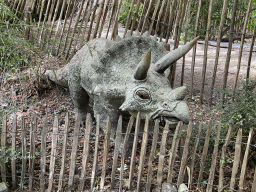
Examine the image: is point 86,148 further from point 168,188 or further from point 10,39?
point 10,39

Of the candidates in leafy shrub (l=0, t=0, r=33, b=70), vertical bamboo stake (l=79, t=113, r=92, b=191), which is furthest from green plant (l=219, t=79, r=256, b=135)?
leafy shrub (l=0, t=0, r=33, b=70)

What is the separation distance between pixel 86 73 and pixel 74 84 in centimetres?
46

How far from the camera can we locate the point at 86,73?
3.45 meters

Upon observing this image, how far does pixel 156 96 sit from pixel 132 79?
0.34 meters

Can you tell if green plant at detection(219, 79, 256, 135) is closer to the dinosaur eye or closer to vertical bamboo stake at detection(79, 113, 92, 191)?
the dinosaur eye

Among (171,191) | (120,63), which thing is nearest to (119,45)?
(120,63)

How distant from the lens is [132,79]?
2928 millimetres

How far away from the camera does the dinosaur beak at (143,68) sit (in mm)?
2682

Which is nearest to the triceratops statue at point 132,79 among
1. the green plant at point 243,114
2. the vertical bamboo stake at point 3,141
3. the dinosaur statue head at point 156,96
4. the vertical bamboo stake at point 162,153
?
the dinosaur statue head at point 156,96

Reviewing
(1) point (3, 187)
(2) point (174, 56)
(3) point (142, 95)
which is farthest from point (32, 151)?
(2) point (174, 56)

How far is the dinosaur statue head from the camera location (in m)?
2.62

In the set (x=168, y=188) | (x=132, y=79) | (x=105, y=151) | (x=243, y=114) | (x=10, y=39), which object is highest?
(x=10, y=39)

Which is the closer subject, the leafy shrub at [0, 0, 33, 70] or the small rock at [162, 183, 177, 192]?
the leafy shrub at [0, 0, 33, 70]

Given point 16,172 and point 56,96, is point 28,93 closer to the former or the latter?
point 56,96
